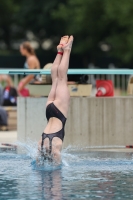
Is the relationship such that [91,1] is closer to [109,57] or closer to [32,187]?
[109,57]

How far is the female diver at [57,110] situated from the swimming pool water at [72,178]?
0.90ft

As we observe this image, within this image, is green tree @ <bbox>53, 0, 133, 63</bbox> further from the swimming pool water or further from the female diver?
the female diver

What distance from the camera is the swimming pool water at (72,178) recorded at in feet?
27.4

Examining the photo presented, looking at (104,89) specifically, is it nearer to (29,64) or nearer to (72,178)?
(72,178)

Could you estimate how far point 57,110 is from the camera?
1066cm

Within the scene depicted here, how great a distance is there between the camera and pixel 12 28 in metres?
64.1

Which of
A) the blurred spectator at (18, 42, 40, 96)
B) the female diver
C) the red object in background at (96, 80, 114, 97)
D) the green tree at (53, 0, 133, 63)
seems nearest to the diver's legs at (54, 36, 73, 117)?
the female diver

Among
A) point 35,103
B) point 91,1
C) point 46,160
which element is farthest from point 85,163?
point 91,1

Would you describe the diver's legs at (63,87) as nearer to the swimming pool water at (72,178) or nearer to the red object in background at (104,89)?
the swimming pool water at (72,178)

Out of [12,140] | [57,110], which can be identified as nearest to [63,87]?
[57,110]

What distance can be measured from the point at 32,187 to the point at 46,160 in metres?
1.56

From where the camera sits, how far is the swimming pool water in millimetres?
8359

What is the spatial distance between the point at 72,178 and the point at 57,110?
4.59 feet

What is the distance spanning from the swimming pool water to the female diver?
28 cm
